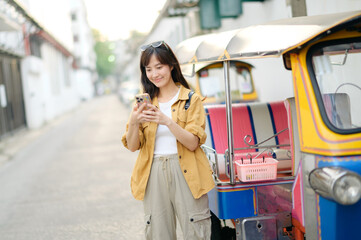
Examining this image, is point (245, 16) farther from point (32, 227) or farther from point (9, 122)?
point (9, 122)

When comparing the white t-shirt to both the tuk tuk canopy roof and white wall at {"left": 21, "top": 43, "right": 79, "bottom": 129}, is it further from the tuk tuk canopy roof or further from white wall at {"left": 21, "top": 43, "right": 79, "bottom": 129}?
white wall at {"left": 21, "top": 43, "right": 79, "bottom": 129}

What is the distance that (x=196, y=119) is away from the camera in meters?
2.92

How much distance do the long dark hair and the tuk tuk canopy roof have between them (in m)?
0.44

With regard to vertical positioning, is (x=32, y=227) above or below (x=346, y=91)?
below

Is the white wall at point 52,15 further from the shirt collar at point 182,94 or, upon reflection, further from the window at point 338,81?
the window at point 338,81

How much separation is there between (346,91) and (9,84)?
51.2 ft

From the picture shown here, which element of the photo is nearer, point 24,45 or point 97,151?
point 97,151

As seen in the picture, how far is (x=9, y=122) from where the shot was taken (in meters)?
15.7

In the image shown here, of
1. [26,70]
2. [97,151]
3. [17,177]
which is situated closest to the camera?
[17,177]

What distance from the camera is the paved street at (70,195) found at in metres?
5.32

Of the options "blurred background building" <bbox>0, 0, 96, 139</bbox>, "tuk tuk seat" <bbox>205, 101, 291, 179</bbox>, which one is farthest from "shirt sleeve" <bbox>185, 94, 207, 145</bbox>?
"blurred background building" <bbox>0, 0, 96, 139</bbox>

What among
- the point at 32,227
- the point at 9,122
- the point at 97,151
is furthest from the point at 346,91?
the point at 9,122

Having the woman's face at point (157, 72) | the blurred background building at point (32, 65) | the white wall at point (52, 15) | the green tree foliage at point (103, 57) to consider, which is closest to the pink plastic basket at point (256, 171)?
the woman's face at point (157, 72)

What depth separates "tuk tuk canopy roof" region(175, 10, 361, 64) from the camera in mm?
2689
